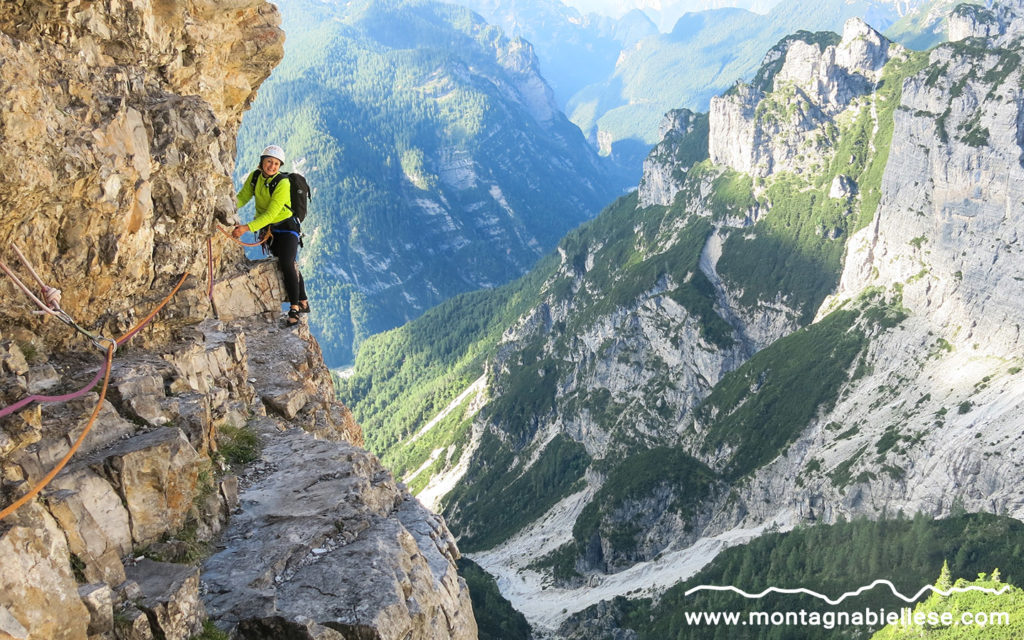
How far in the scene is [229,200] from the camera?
29922 millimetres

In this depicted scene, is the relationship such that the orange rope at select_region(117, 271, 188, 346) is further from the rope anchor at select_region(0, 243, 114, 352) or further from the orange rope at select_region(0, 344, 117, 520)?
the rope anchor at select_region(0, 243, 114, 352)

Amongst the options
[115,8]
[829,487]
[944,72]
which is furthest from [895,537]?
[115,8]

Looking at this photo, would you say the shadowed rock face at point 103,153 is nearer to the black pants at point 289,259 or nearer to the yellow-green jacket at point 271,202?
the yellow-green jacket at point 271,202

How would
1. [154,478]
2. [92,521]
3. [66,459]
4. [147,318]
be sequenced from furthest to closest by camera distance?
[147,318] → [154,478] → [92,521] → [66,459]

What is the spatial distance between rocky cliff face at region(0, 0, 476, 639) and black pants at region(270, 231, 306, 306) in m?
5.97

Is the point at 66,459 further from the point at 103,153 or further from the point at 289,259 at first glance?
the point at 289,259

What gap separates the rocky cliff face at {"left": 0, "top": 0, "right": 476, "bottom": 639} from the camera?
583 inches

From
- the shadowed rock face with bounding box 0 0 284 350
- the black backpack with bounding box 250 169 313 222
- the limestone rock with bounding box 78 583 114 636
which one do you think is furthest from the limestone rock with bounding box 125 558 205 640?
the black backpack with bounding box 250 169 313 222

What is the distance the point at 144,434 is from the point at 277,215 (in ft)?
39.4

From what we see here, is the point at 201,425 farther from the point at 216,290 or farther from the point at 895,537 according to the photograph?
the point at 895,537

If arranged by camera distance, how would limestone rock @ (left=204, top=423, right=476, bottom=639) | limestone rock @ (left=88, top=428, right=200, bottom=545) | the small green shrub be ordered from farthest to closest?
1. the small green shrub
2. limestone rock @ (left=88, top=428, right=200, bottom=545)
3. limestone rock @ (left=204, top=423, right=476, bottom=639)

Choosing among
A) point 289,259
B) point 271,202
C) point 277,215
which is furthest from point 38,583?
point 289,259

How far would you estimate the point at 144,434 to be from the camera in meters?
17.9

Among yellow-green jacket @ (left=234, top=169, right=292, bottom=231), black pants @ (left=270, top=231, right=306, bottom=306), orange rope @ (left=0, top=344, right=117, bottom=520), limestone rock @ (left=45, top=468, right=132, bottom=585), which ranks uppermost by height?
yellow-green jacket @ (left=234, top=169, right=292, bottom=231)
